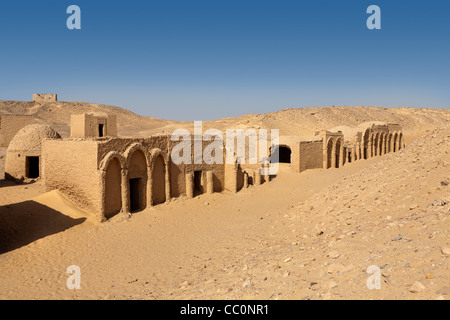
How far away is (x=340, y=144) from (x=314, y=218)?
18506 millimetres

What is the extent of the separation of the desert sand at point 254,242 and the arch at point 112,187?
0.66 m

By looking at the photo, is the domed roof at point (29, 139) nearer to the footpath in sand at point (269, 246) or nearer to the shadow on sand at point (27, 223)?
the footpath in sand at point (269, 246)

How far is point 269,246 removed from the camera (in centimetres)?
1059

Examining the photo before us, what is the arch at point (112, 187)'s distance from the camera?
14734 mm

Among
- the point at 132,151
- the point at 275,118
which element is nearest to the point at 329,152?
the point at 132,151

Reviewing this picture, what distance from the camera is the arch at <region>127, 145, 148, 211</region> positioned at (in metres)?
16.2

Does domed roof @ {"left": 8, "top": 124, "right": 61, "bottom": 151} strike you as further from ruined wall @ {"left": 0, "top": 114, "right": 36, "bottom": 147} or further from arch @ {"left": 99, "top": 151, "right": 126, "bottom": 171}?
ruined wall @ {"left": 0, "top": 114, "right": 36, "bottom": 147}

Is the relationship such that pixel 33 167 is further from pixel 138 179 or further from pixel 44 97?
pixel 44 97

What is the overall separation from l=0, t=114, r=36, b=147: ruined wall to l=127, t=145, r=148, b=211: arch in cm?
2079

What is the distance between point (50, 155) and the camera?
54.0 ft

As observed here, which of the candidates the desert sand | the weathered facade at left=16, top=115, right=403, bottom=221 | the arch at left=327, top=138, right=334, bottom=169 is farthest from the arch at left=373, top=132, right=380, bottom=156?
the desert sand

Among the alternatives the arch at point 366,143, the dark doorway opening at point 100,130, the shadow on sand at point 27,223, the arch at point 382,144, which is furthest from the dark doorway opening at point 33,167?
the arch at point 382,144
